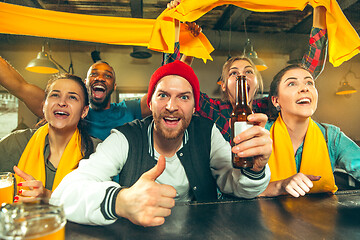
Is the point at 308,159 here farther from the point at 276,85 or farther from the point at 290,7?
the point at 290,7

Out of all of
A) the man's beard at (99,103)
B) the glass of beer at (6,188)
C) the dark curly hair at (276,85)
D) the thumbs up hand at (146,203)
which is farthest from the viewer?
the man's beard at (99,103)

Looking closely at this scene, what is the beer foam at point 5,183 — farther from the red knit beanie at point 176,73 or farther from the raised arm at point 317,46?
the raised arm at point 317,46

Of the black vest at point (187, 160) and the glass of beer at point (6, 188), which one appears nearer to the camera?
the glass of beer at point (6, 188)

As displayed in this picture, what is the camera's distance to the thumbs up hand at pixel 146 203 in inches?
26.7

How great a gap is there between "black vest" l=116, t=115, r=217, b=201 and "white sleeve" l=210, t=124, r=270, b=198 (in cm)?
4

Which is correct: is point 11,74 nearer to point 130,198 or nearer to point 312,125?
point 130,198

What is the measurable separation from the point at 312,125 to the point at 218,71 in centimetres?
486

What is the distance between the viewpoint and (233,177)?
1.10 metres

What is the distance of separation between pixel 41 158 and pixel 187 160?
0.91 m

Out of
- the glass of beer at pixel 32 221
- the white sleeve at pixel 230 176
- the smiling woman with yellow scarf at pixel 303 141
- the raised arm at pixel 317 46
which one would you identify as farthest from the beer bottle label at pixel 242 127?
the raised arm at pixel 317 46

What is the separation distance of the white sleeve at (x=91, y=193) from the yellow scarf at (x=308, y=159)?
1.03 meters

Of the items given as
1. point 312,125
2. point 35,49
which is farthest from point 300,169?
point 35,49

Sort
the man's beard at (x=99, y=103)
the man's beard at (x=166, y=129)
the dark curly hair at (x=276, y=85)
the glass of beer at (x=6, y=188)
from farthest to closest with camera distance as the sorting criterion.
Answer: the man's beard at (x=99, y=103) < the dark curly hair at (x=276, y=85) < the man's beard at (x=166, y=129) < the glass of beer at (x=6, y=188)

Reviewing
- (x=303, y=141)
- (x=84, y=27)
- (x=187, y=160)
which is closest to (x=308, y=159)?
(x=303, y=141)
